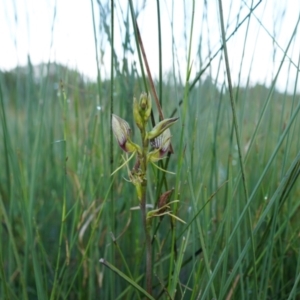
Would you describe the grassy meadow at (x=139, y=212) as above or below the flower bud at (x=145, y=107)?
below

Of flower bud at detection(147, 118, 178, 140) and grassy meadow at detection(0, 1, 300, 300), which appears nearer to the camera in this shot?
flower bud at detection(147, 118, 178, 140)

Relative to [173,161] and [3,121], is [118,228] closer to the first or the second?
[173,161]

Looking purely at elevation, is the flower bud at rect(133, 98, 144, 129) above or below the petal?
above

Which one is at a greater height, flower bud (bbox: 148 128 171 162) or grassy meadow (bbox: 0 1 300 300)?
flower bud (bbox: 148 128 171 162)

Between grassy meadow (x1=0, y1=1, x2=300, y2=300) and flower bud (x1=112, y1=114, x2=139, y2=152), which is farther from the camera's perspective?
grassy meadow (x1=0, y1=1, x2=300, y2=300)

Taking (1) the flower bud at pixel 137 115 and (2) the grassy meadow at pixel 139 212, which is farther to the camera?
(2) the grassy meadow at pixel 139 212

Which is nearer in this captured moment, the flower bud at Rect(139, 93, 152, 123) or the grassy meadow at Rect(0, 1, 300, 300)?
the flower bud at Rect(139, 93, 152, 123)

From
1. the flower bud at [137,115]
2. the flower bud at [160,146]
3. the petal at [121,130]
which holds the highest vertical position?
the flower bud at [137,115]

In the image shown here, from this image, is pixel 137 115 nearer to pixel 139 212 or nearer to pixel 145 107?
pixel 145 107

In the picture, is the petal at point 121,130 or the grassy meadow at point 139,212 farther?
the grassy meadow at point 139,212

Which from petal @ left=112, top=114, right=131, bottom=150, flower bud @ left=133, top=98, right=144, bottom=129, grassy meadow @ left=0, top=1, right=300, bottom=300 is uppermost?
flower bud @ left=133, top=98, right=144, bottom=129

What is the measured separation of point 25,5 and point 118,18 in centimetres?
37

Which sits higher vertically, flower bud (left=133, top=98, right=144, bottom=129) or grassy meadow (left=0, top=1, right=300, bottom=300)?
flower bud (left=133, top=98, right=144, bottom=129)

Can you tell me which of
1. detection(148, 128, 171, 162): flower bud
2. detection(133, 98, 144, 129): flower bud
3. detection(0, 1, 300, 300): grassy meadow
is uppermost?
detection(133, 98, 144, 129): flower bud
